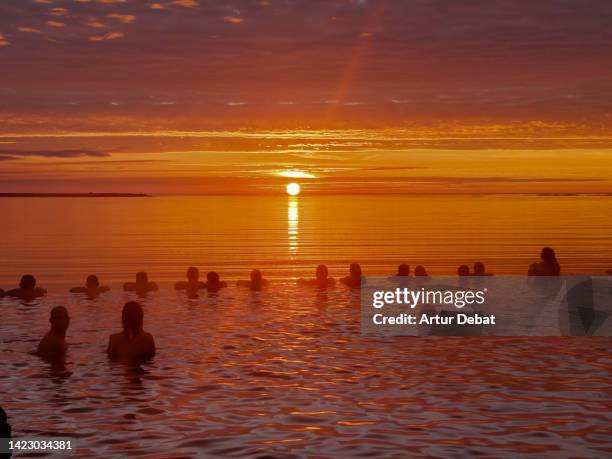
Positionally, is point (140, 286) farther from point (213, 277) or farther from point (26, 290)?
point (26, 290)

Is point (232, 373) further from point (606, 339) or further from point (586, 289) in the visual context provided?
point (586, 289)

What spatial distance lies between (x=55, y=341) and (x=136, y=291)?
47.7ft

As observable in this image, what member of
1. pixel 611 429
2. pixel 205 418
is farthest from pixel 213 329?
pixel 611 429

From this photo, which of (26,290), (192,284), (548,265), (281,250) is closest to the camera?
(26,290)

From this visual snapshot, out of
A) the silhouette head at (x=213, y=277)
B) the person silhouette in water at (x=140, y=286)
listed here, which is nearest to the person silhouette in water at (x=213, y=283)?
the silhouette head at (x=213, y=277)

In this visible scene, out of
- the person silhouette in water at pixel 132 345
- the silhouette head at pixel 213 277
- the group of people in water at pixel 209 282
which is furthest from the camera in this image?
the silhouette head at pixel 213 277

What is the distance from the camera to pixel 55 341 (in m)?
19.0

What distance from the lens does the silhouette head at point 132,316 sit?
58.6ft

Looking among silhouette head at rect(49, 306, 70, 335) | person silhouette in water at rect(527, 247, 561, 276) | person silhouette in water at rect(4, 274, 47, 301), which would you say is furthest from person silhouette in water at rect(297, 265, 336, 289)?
silhouette head at rect(49, 306, 70, 335)

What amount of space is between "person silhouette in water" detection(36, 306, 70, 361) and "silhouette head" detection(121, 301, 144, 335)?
165 cm

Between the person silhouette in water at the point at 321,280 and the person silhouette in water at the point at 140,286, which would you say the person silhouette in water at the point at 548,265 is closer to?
the person silhouette in water at the point at 321,280

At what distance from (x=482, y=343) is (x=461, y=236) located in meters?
61.7

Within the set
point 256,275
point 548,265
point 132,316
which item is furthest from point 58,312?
point 548,265

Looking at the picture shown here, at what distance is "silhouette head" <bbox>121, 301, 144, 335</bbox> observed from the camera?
17.9 metres
